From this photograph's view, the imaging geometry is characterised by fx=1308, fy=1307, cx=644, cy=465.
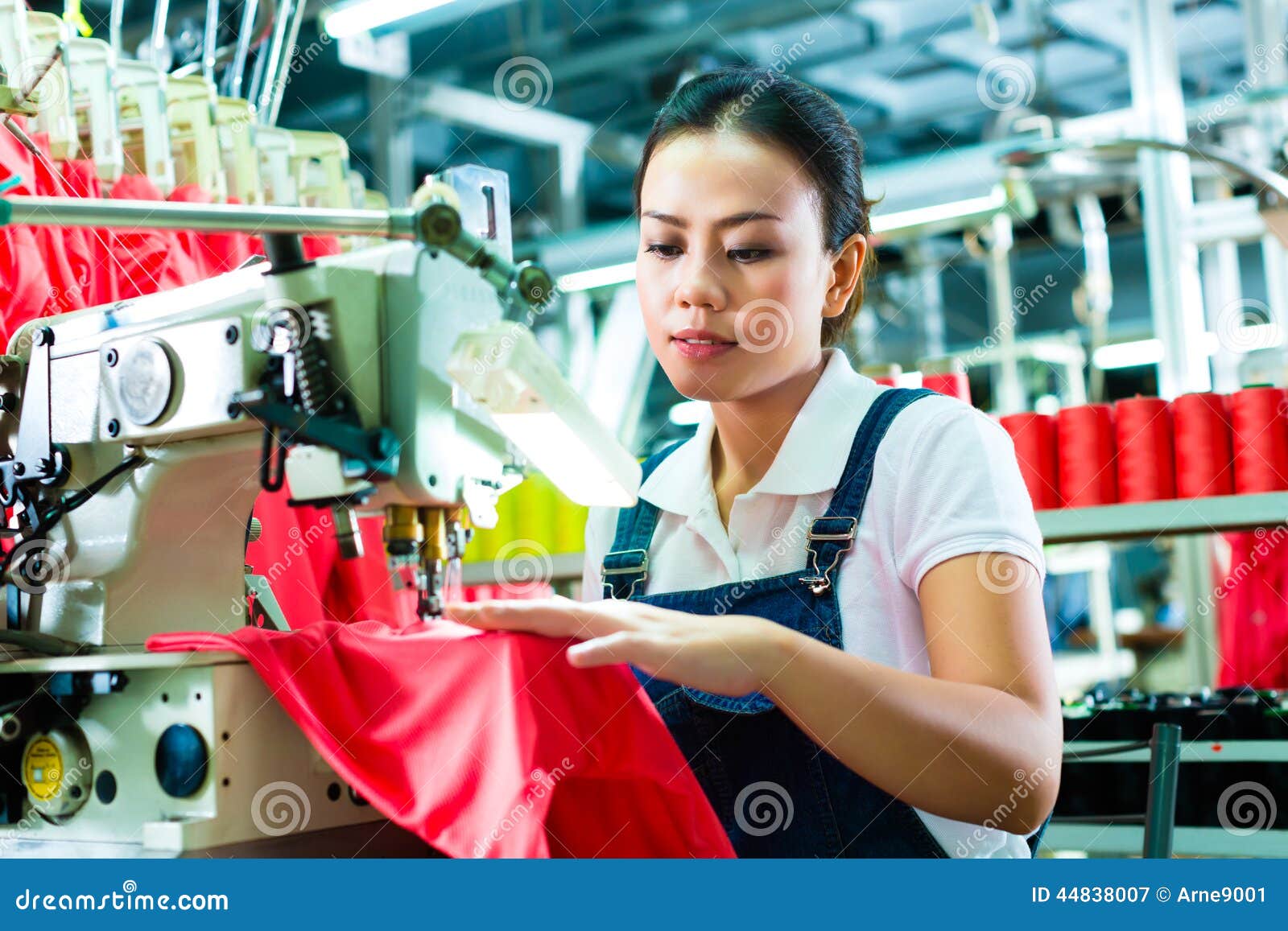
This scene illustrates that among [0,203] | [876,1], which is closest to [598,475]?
[0,203]

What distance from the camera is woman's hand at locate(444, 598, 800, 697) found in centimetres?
98

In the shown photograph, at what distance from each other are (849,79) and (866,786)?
7.16 m

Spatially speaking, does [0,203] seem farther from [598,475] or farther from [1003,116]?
[1003,116]

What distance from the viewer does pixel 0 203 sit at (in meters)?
1.01

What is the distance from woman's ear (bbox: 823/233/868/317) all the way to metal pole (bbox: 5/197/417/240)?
2.14 ft

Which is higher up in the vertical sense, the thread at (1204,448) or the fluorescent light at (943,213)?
the fluorescent light at (943,213)

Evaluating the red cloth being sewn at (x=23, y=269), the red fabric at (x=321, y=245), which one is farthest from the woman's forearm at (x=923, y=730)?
the red fabric at (x=321, y=245)

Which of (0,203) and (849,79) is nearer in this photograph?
(0,203)

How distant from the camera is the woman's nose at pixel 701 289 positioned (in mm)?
1373

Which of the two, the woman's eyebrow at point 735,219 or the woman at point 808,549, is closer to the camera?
the woman at point 808,549

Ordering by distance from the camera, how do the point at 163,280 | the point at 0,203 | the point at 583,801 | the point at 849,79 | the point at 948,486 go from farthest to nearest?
the point at 849,79
the point at 163,280
the point at 948,486
the point at 583,801
the point at 0,203

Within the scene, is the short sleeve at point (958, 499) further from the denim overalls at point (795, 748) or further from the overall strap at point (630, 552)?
the overall strap at point (630, 552)

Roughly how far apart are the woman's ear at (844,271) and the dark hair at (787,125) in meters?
0.01
